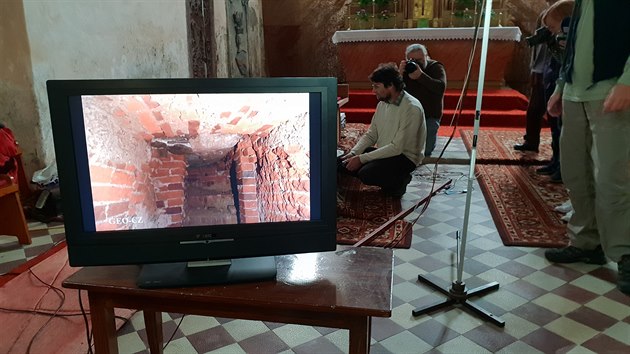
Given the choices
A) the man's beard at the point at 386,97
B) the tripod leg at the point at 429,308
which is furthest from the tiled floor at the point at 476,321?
the man's beard at the point at 386,97

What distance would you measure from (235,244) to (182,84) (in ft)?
1.55

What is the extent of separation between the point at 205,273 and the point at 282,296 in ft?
0.83

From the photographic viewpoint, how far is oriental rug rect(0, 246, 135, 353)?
82.0 inches

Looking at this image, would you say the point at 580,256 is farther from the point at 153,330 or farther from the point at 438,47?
the point at 438,47

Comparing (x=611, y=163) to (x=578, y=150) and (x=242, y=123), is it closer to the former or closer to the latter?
(x=578, y=150)

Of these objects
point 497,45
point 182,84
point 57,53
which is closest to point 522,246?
point 182,84

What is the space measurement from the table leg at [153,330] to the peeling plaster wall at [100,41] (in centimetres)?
268

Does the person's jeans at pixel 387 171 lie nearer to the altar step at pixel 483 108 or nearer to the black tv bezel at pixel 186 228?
the black tv bezel at pixel 186 228

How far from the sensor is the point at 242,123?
1.39 metres

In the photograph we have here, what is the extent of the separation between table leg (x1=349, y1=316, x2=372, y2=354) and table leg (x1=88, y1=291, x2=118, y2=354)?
2.31ft

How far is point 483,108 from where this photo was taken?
297 inches

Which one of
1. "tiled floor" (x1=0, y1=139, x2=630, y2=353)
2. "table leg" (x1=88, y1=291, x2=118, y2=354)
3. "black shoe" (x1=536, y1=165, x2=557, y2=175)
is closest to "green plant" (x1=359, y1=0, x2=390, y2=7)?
"black shoe" (x1=536, y1=165, x2=557, y2=175)

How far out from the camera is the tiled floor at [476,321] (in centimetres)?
207

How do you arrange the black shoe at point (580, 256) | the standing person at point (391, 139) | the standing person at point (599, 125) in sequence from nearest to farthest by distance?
the standing person at point (599, 125) < the black shoe at point (580, 256) < the standing person at point (391, 139)
